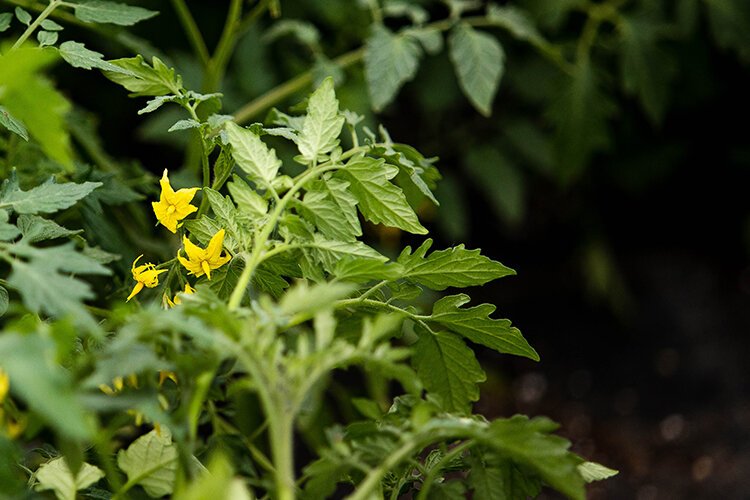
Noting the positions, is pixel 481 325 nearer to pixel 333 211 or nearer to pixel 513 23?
pixel 333 211

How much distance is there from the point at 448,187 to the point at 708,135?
2.68 ft

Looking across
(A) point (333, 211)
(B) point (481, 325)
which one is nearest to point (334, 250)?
(A) point (333, 211)

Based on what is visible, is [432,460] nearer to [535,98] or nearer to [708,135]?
[535,98]

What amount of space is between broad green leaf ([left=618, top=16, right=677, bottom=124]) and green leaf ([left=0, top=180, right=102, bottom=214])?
1.15m

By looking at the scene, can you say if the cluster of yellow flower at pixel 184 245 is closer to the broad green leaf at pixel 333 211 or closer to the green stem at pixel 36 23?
the broad green leaf at pixel 333 211

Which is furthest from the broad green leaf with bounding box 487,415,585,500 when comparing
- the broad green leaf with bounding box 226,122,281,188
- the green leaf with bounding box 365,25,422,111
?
the green leaf with bounding box 365,25,422,111

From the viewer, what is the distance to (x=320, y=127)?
63 centimetres

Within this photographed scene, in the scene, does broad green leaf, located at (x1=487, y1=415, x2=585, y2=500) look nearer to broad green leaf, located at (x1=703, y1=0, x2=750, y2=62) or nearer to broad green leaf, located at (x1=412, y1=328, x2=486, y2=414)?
broad green leaf, located at (x1=412, y1=328, x2=486, y2=414)

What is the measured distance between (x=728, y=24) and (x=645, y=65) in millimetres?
260

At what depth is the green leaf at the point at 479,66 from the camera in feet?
3.88

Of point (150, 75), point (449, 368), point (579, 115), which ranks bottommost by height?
point (579, 115)

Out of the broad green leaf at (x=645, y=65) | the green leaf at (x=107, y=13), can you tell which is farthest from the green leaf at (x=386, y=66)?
the broad green leaf at (x=645, y=65)

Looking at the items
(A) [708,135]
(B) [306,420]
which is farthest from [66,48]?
(A) [708,135]

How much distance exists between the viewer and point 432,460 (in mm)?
646
